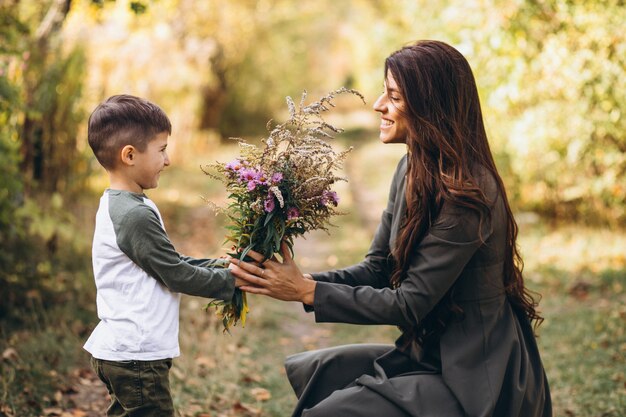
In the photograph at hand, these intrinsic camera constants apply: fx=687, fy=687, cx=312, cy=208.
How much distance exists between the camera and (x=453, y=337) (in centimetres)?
273

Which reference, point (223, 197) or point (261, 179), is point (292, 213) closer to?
point (261, 179)

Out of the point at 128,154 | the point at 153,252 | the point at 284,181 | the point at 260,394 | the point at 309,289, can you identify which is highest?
the point at 128,154

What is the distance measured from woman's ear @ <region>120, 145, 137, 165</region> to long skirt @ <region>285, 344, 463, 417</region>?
3.76ft

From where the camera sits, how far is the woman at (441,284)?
105 inches

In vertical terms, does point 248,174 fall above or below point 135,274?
above

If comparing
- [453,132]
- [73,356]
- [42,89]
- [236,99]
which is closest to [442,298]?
[453,132]

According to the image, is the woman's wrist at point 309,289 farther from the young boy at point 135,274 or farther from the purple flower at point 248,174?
the purple flower at point 248,174

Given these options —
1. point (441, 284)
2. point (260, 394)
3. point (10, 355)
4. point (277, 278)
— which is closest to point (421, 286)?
point (441, 284)

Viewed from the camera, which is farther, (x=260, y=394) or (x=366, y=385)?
(x=260, y=394)

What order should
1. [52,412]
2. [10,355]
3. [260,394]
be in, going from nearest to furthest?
[52,412]
[10,355]
[260,394]

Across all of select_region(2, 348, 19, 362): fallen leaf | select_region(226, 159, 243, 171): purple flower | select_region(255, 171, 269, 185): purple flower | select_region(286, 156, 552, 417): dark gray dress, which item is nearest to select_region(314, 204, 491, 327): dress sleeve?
select_region(286, 156, 552, 417): dark gray dress

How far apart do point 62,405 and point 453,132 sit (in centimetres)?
292

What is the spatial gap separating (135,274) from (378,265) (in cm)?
116

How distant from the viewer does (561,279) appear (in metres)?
7.42
